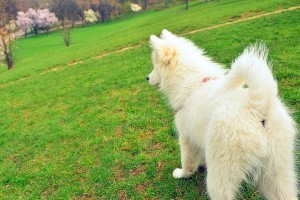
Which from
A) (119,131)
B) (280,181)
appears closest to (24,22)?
(119,131)

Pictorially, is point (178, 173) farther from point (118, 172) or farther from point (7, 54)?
point (7, 54)

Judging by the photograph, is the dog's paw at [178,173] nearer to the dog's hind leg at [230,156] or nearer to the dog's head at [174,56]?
the dog's head at [174,56]

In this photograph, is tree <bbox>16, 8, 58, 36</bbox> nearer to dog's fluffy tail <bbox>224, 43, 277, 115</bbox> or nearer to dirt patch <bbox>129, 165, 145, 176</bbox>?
dirt patch <bbox>129, 165, 145, 176</bbox>

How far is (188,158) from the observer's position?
4.75 m

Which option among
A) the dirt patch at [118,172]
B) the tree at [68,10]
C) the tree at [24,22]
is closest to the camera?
the dirt patch at [118,172]

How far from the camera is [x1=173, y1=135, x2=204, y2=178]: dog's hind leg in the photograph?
4.56m

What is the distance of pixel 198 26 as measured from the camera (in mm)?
19938

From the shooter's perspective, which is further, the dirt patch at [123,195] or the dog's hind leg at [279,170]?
the dirt patch at [123,195]

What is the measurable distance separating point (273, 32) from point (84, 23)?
74.9 m

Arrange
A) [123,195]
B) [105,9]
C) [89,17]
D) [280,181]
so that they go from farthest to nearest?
[105,9] → [89,17] → [123,195] → [280,181]

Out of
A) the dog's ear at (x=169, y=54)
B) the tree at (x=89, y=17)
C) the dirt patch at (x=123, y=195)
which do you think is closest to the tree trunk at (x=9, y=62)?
the dirt patch at (x=123, y=195)

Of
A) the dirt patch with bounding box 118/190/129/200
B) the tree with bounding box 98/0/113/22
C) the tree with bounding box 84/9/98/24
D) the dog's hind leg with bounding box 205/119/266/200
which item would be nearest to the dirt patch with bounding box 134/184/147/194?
the dirt patch with bounding box 118/190/129/200

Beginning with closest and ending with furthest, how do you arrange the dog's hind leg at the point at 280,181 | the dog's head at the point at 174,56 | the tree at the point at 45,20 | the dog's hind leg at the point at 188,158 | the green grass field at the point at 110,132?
1. the dog's hind leg at the point at 280,181
2. the dog's head at the point at 174,56
3. the dog's hind leg at the point at 188,158
4. the green grass field at the point at 110,132
5. the tree at the point at 45,20

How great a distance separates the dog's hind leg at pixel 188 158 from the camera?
15.0 feet
